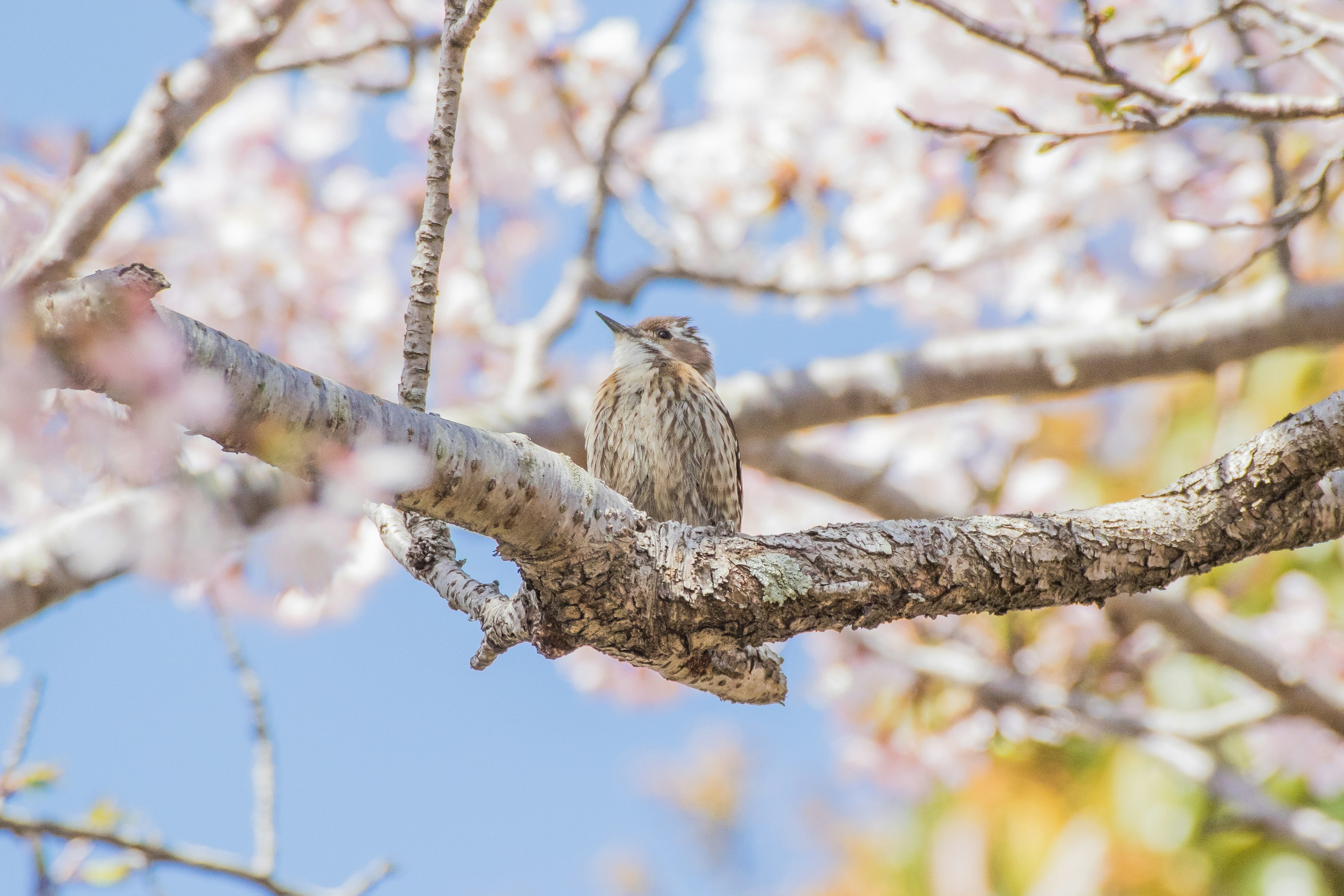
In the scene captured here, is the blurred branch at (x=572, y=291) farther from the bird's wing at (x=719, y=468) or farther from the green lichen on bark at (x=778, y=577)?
the green lichen on bark at (x=778, y=577)

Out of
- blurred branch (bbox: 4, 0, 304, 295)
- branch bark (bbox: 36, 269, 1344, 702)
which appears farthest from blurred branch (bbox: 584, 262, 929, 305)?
branch bark (bbox: 36, 269, 1344, 702)

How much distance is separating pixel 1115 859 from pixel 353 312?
610 centimetres

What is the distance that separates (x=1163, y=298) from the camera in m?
5.71

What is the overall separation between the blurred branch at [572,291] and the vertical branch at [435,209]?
1.64 m

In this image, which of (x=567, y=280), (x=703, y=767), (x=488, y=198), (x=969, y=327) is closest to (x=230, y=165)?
(x=488, y=198)

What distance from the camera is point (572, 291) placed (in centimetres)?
368

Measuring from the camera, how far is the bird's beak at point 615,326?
3584mm

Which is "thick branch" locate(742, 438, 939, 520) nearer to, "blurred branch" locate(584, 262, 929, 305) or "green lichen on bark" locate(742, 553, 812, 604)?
"blurred branch" locate(584, 262, 929, 305)

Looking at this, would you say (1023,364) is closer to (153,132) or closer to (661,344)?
(661,344)

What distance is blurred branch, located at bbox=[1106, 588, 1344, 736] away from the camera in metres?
3.49

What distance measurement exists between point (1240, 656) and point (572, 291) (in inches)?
97.5

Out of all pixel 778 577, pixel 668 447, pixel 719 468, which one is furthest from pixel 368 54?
pixel 778 577

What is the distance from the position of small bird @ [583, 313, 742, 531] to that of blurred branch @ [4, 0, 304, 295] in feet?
4.26

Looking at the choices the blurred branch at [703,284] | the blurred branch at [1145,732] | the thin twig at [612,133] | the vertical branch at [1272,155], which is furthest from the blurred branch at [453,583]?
the blurred branch at [1145,732]
